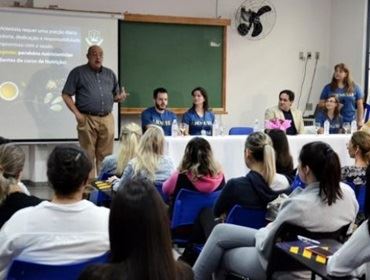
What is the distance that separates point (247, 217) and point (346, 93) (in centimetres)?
467

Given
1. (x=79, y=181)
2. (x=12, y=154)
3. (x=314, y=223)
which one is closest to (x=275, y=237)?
(x=314, y=223)

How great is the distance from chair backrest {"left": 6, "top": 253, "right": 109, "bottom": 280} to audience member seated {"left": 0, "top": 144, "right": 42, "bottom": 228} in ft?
1.77

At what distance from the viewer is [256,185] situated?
2.80 meters

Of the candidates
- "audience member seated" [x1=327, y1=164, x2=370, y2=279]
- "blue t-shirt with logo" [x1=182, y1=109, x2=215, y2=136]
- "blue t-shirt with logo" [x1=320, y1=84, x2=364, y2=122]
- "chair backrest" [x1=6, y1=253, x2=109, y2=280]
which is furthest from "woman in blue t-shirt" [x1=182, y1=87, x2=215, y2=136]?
"chair backrest" [x1=6, y1=253, x2=109, y2=280]

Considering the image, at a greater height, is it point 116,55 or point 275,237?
point 116,55

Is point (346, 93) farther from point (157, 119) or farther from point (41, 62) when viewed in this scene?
point (41, 62)

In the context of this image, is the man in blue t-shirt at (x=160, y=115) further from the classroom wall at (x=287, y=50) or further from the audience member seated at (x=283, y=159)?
the audience member seated at (x=283, y=159)

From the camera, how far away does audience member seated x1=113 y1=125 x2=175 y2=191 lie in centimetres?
357

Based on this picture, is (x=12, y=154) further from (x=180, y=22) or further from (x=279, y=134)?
(x=180, y=22)

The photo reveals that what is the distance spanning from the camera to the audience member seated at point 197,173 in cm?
324

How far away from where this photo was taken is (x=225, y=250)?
269 cm

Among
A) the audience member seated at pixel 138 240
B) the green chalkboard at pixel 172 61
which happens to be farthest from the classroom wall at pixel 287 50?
the audience member seated at pixel 138 240

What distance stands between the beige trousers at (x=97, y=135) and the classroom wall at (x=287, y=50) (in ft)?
7.60

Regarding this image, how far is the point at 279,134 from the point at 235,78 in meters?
3.75
